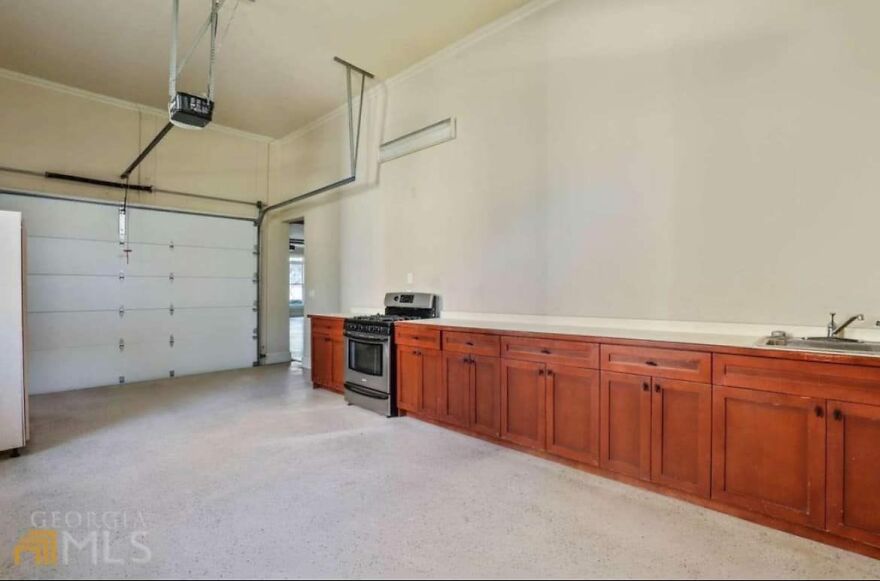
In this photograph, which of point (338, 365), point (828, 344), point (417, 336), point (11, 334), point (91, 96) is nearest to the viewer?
point (828, 344)

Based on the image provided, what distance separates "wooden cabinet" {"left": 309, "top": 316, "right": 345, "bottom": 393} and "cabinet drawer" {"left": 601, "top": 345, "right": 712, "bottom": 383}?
307cm

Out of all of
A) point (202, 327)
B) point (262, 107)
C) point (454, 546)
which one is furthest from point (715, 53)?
point (202, 327)

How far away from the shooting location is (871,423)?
76.0 inches

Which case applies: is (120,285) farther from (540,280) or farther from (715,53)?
(715,53)

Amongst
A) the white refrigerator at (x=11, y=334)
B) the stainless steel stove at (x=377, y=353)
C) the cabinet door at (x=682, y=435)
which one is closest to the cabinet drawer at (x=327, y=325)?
the stainless steel stove at (x=377, y=353)

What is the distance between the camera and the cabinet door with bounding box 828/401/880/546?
1.93m

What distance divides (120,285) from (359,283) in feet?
10.2

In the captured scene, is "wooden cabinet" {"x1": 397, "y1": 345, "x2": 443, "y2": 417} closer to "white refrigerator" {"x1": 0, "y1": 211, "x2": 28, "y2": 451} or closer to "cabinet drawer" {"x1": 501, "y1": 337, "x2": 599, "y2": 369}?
"cabinet drawer" {"x1": 501, "y1": 337, "x2": 599, "y2": 369}

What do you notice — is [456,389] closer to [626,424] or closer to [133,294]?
[626,424]

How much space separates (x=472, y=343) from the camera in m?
3.51

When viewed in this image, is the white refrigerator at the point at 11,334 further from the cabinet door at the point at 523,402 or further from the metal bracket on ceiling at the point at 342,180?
the cabinet door at the point at 523,402

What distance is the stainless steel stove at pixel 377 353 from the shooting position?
4.15m

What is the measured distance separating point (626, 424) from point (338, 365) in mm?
3268

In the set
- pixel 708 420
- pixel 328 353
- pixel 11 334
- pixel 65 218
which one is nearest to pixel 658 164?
pixel 708 420
